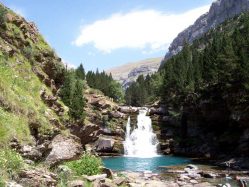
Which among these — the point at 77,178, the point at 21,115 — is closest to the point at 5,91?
the point at 21,115

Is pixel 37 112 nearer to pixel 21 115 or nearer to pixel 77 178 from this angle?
pixel 21 115

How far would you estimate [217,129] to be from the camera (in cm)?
8894

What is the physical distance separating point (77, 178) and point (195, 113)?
77.0 meters

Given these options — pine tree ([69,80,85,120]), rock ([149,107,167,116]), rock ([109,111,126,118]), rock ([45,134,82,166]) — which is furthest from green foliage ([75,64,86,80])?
rock ([45,134,82,166])

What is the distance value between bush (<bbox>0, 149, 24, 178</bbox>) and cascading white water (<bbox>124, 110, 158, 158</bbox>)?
262 ft

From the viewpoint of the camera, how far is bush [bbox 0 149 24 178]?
50.0 ft

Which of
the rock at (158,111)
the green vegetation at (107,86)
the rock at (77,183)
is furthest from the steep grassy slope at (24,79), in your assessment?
the green vegetation at (107,86)

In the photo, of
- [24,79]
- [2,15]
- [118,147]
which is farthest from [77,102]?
[24,79]

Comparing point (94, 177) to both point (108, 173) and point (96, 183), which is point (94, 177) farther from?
point (108, 173)

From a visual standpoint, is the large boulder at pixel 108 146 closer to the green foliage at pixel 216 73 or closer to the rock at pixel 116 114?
the rock at pixel 116 114

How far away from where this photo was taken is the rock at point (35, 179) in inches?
605

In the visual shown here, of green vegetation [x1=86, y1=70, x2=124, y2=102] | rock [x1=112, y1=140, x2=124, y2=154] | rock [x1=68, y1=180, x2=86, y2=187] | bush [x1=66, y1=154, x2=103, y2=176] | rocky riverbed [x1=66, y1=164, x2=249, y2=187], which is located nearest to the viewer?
rock [x1=68, y1=180, x2=86, y2=187]

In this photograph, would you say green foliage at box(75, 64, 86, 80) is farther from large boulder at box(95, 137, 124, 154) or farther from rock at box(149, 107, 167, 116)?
large boulder at box(95, 137, 124, 154)

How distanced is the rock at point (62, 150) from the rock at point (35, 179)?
19.6 feet
